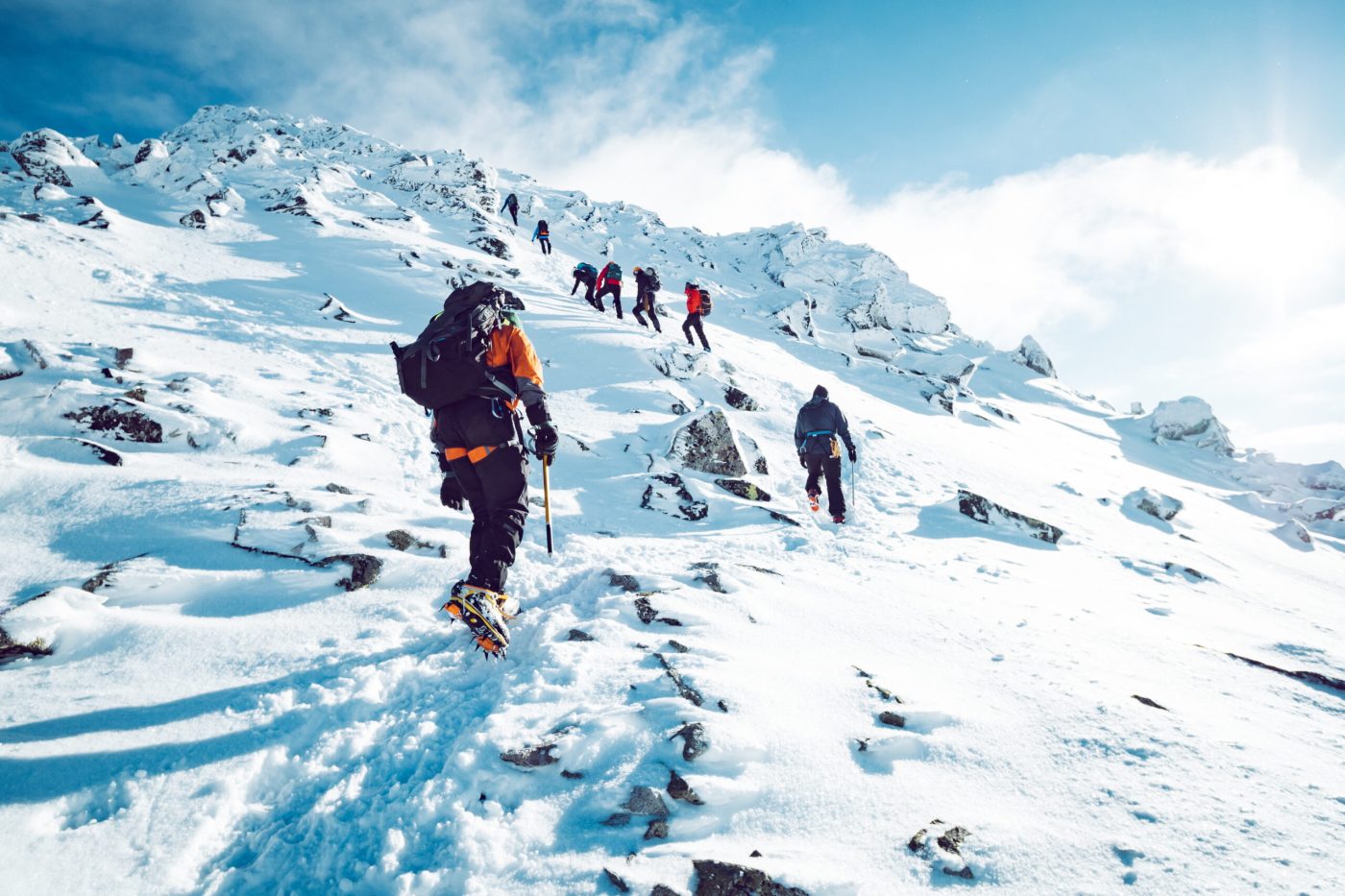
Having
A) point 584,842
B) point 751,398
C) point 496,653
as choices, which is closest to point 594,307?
point 751,398

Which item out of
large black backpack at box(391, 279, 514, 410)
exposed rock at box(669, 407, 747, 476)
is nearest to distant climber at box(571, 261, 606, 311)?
exposed rock at box(669, 407, 747, 476)

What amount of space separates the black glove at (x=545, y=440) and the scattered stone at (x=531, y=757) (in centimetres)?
218

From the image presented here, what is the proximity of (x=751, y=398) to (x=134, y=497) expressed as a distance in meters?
11.3

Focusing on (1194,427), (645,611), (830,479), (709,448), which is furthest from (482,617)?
(1194,427)

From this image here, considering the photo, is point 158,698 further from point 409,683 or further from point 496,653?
point 496,653

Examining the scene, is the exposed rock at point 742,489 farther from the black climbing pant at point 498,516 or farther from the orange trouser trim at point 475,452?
the orange trouser trim at point 475,452

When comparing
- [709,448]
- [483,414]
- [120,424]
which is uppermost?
[483,414]

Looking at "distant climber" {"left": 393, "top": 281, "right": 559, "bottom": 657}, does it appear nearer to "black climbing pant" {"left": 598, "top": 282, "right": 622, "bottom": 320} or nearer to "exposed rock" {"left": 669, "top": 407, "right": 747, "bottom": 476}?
"exposed rock" {"left": 669, "top": 407, "right": 747, "bottom": 476}

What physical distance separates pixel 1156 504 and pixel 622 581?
14.0m

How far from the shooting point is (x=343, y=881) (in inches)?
92.6

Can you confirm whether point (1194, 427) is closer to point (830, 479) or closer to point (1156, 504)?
point (1156, 504)

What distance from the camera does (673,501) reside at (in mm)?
8422

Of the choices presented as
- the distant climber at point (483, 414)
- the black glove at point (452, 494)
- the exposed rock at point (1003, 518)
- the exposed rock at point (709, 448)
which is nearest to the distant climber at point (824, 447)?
the exposed rock at point (709, 448)

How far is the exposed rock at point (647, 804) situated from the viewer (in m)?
2.70
